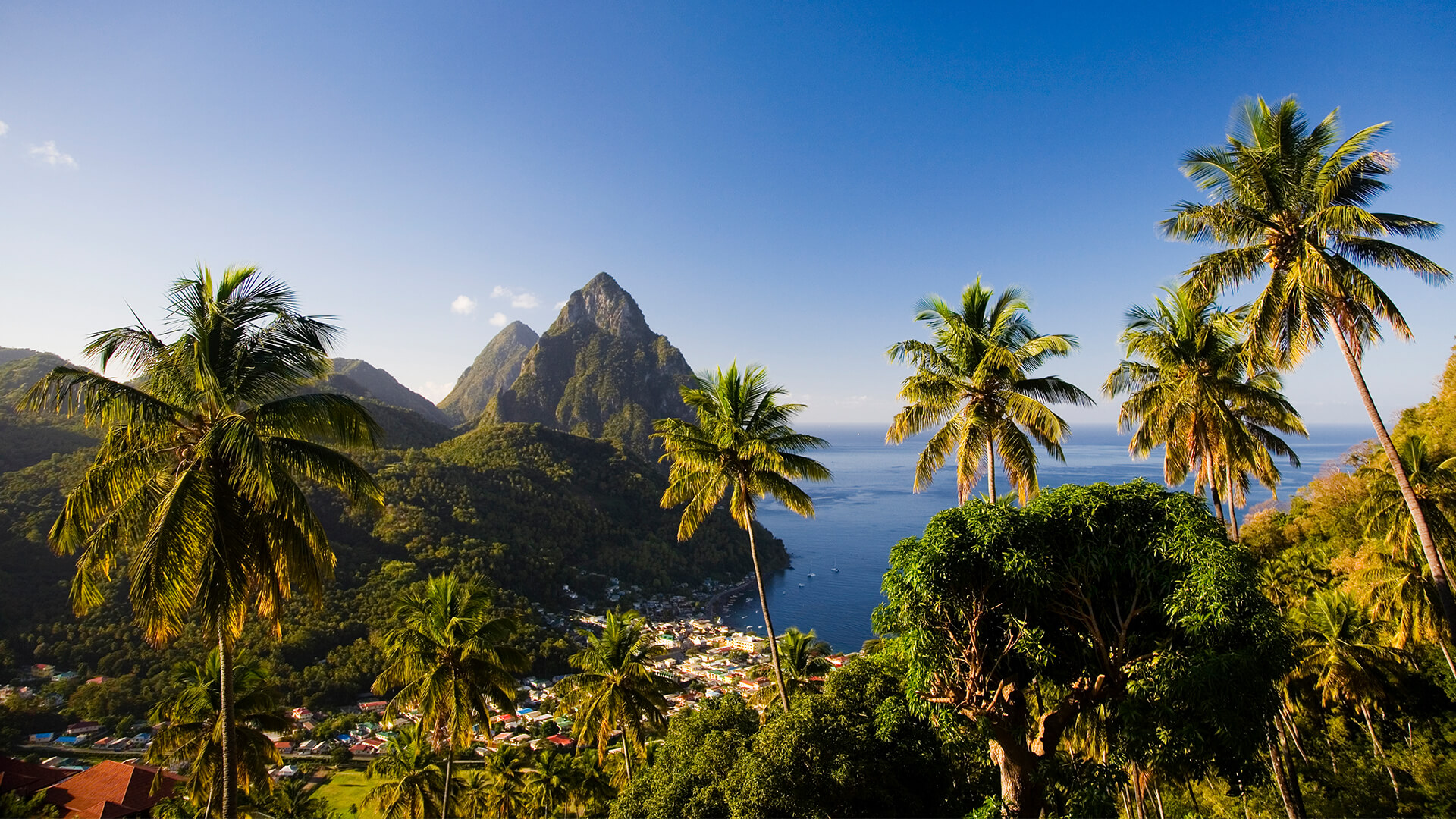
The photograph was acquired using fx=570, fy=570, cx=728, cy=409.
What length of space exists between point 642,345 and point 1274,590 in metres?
158

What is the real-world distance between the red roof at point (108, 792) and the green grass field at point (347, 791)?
25.9ft

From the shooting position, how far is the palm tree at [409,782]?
15.2 meters

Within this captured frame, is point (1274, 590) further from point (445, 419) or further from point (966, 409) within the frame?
point (445, 419)

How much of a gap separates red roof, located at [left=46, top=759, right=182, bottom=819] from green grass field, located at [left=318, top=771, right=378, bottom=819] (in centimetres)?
788

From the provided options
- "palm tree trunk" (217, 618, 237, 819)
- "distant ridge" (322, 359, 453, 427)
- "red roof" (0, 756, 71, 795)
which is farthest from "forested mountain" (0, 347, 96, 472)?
"distant ridge" (322, 359, 453, 427)

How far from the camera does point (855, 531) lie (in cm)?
9544

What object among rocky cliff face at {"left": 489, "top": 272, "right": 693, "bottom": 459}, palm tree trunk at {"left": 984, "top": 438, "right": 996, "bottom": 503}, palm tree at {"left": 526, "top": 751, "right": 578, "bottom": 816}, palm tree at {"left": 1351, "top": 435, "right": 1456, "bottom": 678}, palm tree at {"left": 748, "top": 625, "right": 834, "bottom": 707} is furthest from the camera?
rocky cliff face at {"left": 489, "top": 272, "right": 693, "bottom": 459}

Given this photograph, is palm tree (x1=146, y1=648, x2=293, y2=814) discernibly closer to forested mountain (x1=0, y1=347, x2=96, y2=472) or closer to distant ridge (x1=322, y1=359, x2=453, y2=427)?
forested mountain (x1=0, y1=347, x2=96, y2=472)

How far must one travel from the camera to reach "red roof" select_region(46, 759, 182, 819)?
20016mm

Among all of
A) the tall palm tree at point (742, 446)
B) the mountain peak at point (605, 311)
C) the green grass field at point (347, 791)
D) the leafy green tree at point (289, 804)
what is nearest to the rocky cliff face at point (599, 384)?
the mountain peak at point (605, 311)

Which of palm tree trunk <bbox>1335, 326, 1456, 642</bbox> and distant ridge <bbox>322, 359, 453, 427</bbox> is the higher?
distant ridge <bbox>322, 359, 453, 427</bbox>

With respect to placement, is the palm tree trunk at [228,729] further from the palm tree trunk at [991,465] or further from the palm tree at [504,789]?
the palm tree at [504,789]

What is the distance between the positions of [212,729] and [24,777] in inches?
673

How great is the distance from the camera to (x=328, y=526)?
58.4 m
